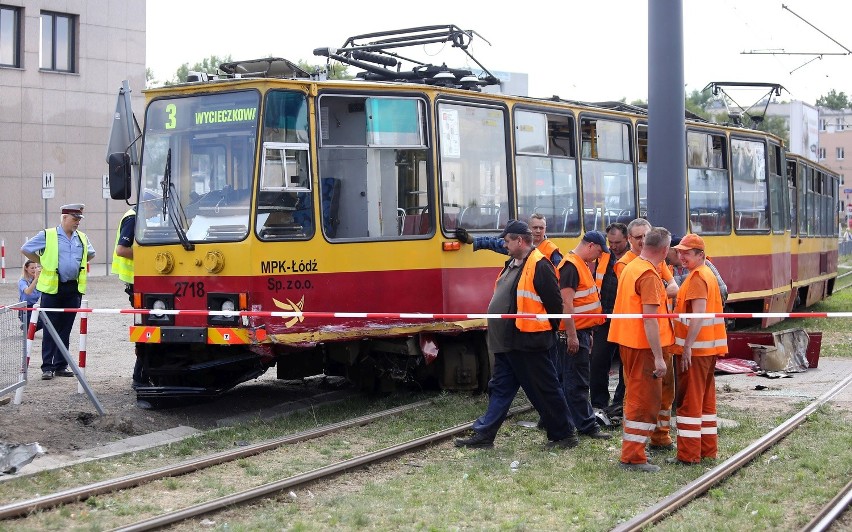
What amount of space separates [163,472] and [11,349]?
8.01ft

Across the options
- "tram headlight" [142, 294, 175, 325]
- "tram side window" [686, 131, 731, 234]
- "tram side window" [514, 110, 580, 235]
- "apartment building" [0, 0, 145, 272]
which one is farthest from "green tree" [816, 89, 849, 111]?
"tram headlight" [142, 294, 175, 325]

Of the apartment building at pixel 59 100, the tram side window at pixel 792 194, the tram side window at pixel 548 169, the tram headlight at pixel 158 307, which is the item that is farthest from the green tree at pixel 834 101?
the tram headlight at pixel 158 307

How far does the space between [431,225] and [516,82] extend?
52.5 meters

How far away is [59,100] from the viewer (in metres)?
33.5

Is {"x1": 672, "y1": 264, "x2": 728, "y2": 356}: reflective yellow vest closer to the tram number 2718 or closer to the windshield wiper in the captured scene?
the tram number 2718

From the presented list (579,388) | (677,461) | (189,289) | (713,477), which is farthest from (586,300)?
(189,289)

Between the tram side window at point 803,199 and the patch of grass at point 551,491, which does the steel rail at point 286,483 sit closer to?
the patch of grass at point 551,491

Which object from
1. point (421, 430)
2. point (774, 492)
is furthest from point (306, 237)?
point (774, 492)

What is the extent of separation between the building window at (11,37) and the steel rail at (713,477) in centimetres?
2729

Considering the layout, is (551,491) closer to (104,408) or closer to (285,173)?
(285,173)

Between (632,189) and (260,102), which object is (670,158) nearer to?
(632,189)

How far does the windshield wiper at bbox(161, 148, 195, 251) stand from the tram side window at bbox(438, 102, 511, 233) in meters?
2.60

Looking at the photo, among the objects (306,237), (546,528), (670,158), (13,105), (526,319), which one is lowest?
(546,528)

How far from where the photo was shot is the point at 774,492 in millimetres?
7785
